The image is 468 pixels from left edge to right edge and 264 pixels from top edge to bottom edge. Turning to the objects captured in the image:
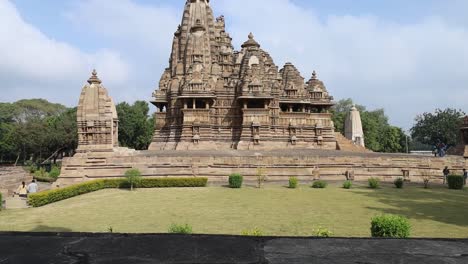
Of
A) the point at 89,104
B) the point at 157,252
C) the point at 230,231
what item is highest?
the point at 89,104

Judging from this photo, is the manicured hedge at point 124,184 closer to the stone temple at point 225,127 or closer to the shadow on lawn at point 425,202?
the stone temple at point 225,127

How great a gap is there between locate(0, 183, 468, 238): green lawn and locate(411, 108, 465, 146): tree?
176ft

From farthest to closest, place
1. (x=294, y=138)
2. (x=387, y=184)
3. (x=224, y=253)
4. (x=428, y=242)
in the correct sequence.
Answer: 1. (x=294, y=138)
2. (x=387, y=184)
3. (x=428, y=242)
4. (x=224, y=253)

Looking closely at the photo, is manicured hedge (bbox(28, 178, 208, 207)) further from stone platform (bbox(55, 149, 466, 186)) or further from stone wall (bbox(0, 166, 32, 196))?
stone wall (bbox(0, 166, 32, 196))

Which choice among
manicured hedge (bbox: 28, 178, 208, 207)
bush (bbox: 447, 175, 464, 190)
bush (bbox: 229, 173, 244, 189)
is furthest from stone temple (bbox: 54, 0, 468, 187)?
bush (bbox: 447, 175, 464, 190)

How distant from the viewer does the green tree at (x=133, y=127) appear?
61.1 metres

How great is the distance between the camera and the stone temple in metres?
25.9

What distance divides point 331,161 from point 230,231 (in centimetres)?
1709

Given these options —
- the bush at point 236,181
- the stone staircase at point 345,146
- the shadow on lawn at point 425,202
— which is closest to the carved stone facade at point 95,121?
the bush at point 236,181

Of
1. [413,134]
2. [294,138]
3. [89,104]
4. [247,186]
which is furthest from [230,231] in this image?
[413,134]

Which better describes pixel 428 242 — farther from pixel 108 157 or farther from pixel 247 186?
pixel 108 157

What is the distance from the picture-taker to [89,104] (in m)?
26.5

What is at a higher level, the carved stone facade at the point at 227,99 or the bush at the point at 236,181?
the carved stone facade at the point at 227,99

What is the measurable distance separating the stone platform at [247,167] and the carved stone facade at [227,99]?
9.55 meters
